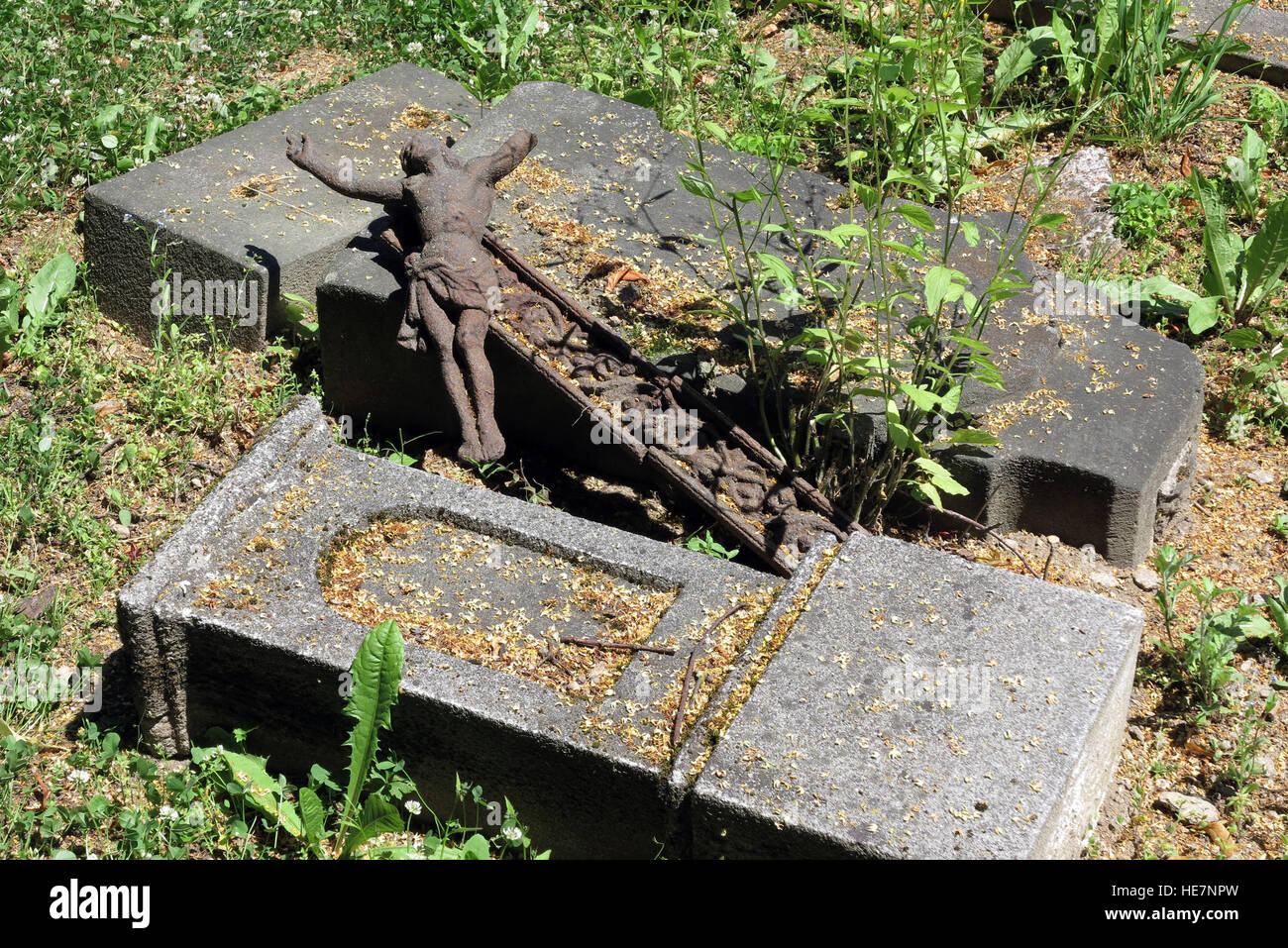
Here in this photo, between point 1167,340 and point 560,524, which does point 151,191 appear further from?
point 1167,340

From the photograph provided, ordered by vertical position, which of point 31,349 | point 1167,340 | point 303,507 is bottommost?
point 31,349

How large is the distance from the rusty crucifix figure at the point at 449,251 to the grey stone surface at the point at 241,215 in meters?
0.53

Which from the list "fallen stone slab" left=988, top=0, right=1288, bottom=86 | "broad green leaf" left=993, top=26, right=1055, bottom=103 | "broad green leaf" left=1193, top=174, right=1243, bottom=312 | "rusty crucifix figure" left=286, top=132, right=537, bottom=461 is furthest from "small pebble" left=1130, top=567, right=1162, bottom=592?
"fallen stone slab" left=988, top=0, right=1288, bottom=86

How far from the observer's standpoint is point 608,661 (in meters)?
3.23

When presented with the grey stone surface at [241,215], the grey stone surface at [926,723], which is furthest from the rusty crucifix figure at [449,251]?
the grey stone surface at [926,723]

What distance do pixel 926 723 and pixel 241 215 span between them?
3.31m

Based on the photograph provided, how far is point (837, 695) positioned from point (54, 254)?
3.65 metres

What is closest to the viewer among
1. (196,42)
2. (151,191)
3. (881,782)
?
(881,782)

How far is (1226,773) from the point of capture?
335 centimetres

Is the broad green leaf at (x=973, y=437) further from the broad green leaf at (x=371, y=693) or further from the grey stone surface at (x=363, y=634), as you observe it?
the broad green leaf at (x=371, y=693)

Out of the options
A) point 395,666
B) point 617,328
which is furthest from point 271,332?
point 395,666

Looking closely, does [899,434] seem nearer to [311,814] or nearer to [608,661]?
[608,661]

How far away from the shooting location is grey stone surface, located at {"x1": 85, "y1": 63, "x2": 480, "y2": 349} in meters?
4.73
